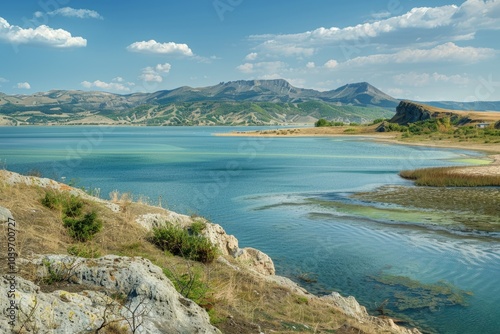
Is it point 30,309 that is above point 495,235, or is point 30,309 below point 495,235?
above

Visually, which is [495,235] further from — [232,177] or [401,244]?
[232,177]

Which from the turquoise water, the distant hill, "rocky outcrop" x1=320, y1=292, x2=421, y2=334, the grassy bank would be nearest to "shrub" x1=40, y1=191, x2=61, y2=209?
"rocky outcrop" x1=320, y1=292, x2=421, y2=334

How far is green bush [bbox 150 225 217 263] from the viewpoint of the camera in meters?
13.7

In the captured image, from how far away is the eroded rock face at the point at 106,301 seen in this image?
6145mm

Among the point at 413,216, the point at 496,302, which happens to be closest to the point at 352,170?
the point at 413,216

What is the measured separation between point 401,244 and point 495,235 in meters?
5.96

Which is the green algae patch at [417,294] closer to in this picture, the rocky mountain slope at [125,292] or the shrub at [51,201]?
the rocky mountain slope at [125,292]

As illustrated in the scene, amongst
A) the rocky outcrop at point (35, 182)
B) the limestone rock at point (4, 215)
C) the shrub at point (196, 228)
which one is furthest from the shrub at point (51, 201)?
the shrub at point (196, 228)

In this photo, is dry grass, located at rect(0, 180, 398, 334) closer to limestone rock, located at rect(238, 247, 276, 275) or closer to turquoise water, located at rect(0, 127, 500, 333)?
limestone rock, located at rect(238, 247, 276, 275)

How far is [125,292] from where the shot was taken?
7707 millimetres

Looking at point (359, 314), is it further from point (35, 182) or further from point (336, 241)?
point (35, 182)

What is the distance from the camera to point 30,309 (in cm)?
600

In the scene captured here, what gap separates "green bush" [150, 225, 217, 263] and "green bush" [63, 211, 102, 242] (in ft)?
6.47

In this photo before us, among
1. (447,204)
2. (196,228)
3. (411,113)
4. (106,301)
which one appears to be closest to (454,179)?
(447,204)
